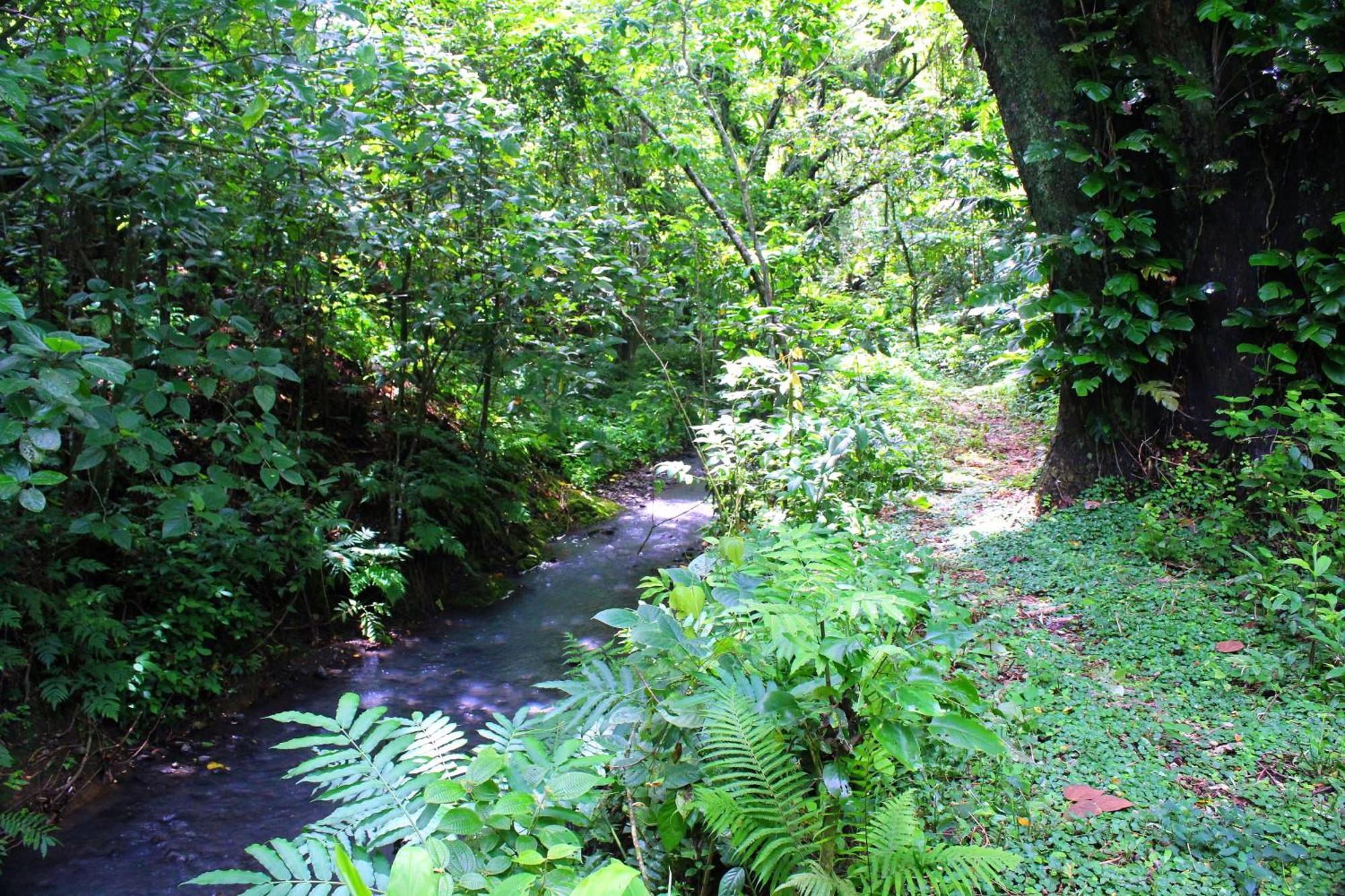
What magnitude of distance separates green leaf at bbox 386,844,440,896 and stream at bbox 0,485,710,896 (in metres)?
3.49

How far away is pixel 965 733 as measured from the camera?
1813 mm

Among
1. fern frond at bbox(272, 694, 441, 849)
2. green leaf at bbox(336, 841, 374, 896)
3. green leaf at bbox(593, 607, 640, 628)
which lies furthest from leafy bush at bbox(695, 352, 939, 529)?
green leaf at bbox(336, 841, 374, 896)

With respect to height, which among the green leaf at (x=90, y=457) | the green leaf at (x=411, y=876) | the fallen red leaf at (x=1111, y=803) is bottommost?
Result: the fallen red leaf at (x=1111, y=803)

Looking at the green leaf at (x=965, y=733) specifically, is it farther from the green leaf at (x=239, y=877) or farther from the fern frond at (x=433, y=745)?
the green leaf at (x=239, y=877)

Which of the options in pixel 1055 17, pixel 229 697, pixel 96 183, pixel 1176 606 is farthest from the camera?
pixel 229 697

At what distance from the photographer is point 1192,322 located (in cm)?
464

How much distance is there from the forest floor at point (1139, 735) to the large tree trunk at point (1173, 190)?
0.79 metres

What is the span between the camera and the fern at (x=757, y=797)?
1785 mm

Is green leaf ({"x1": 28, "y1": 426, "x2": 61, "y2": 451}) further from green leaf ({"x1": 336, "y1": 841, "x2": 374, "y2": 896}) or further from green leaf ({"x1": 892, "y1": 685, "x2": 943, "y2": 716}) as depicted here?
green leaf ({"x1": 892, "y1": 685, "x2": 943, "y2": 716})

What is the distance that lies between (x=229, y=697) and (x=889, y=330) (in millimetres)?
8796

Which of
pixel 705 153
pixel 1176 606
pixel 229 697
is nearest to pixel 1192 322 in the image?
pixel 1176 606

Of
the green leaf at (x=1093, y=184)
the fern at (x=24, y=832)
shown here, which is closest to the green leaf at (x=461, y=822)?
the fern at (x=24, y=832)

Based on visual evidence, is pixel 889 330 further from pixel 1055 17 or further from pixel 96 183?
pixel 96 183

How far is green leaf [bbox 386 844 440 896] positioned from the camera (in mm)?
1103
